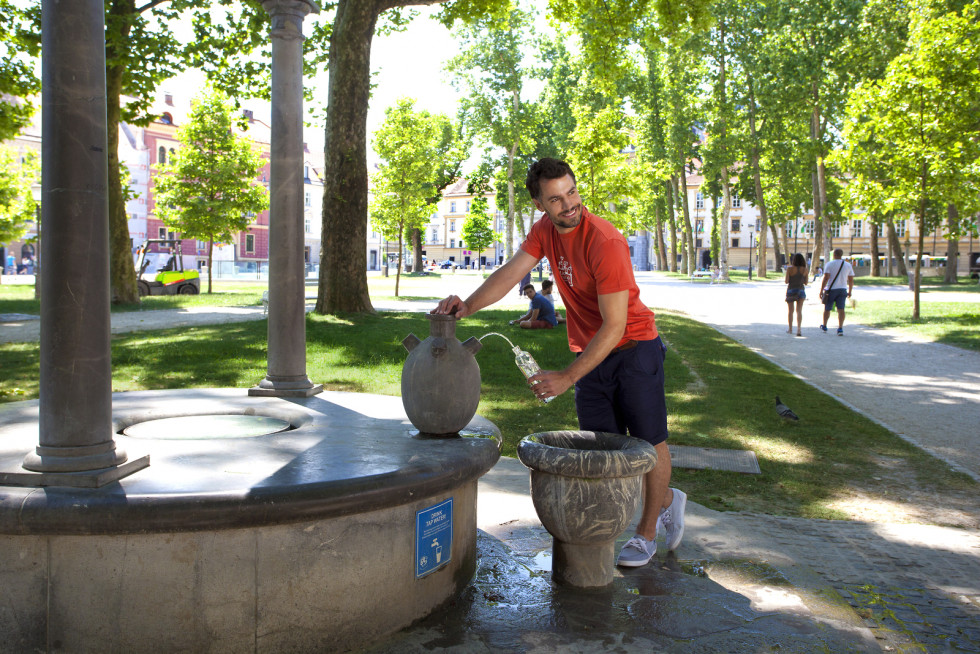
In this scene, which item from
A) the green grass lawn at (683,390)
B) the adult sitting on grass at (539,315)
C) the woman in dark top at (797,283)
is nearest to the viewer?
the green grass lawn at (683,390)

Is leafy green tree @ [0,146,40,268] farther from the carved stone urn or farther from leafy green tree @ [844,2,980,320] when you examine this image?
the carved stone urn

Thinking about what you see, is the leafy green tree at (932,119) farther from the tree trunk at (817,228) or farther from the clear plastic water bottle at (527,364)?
the tree trunk at (817,228)

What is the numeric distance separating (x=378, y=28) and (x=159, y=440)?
1828 cm

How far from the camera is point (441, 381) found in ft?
12.6

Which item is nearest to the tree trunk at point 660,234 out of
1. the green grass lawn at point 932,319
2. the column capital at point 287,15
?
the green grass lawn at point 932,319

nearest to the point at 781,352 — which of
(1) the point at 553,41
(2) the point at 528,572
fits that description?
(2) the point at 528,572

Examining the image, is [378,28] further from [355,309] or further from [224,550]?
[224,550]

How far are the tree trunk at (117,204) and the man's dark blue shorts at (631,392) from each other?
610 inches

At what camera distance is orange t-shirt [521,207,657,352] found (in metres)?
3.62

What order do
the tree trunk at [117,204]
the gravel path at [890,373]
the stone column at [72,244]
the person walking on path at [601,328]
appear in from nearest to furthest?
the stone column at [72,244]
the person walking on path at [601,328]
the gravel path at [890,373]
the tree trunk at [117,204]

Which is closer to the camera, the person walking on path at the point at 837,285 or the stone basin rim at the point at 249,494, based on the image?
the stone basin rim at the point at 249,494

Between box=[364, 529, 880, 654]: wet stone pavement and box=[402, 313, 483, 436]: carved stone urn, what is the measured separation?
0.77 m

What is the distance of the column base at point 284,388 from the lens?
5.57 metres

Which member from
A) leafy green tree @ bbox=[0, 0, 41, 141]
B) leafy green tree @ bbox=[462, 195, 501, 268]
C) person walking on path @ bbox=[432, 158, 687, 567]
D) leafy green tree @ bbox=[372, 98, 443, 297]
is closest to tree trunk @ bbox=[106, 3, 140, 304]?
leafy green tree @ bbox=[0, 0, 41, 141]
